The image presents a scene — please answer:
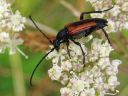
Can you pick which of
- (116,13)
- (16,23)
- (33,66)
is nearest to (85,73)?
(116,13)

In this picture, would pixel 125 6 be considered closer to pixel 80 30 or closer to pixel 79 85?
pixel 80 30

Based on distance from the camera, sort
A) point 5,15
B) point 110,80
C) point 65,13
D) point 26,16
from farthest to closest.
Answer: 1. point 65,13
2. point 26,16
3. point 5,15
4. point 110,80

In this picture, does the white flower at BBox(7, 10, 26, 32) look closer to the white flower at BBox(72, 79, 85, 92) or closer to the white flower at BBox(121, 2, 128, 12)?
the white flower at BBox(72, 79, 85, 92)

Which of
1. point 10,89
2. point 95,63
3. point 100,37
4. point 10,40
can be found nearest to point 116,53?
point 100,37

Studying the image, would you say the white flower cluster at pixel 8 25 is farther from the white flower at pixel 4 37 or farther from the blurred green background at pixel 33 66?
the blurred green background at pixel 33 66

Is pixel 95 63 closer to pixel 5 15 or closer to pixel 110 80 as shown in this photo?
pixel 110 80

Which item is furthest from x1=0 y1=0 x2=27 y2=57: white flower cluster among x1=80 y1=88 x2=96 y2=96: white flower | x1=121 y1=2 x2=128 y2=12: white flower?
x1=121 y1=2 x2=128 y2=12: white flower

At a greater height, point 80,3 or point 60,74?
point 80,3
